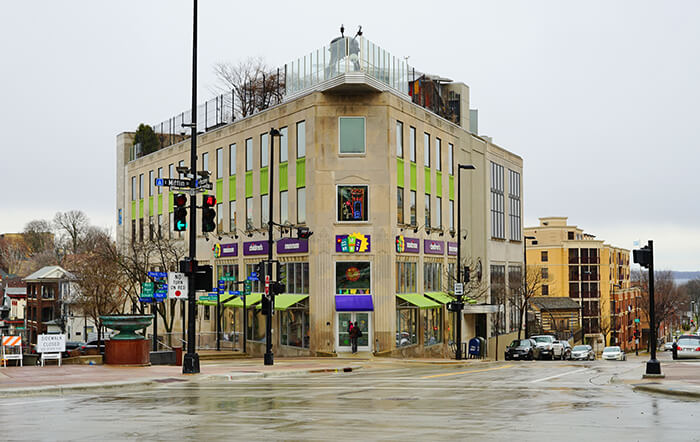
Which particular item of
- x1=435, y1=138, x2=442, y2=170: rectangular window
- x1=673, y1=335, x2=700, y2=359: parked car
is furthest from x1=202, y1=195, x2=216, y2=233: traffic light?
x1=435, y1=138, x2=442, y2=170: rectangular window

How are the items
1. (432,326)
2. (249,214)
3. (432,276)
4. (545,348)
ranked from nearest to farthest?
(432,326), (432,276), (545,348), (249,214)

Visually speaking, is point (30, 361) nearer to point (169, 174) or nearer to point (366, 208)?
point (366, 208)

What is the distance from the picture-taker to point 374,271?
42.4 m

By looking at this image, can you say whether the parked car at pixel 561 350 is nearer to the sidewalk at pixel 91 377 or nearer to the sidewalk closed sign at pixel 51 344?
the sidewalk at pixel 91 377

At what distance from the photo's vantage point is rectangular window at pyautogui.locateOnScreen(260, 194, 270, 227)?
4747 cm

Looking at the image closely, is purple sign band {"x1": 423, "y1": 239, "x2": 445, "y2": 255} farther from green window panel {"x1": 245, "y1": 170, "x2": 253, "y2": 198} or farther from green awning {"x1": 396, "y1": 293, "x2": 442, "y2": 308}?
green window panel {"x1": 245, "y1": 170, "x2": 253, "y2": 198}

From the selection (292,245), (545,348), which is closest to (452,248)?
(545,348)

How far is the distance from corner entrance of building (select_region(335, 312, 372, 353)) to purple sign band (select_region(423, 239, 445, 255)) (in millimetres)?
6874

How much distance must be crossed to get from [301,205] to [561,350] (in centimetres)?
2067

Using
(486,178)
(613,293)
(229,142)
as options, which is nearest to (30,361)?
(229,142)

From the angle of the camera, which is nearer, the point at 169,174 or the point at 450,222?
the point at 450,222

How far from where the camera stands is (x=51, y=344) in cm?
2695

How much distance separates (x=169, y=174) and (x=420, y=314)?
26.9 metres

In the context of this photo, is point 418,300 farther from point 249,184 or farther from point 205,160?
point 205,160
